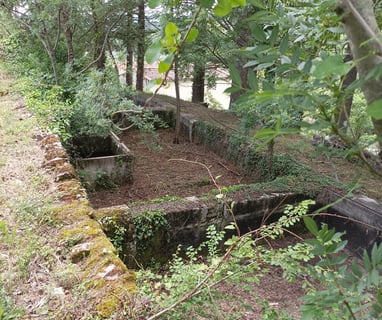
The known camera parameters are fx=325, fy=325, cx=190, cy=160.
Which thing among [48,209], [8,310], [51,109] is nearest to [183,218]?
[48,209]

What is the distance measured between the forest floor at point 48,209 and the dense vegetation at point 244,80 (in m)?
0.13

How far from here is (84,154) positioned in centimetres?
525

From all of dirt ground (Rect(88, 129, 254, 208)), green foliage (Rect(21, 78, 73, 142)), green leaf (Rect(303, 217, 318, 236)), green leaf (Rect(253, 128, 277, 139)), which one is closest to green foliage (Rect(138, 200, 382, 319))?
green leaf (Rect(303, 217, 318, 236))

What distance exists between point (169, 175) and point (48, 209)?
3304 millimetres

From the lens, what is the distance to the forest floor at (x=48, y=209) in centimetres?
146

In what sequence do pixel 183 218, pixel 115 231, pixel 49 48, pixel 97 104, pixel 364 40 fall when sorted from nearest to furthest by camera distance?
1. pixel 364 40
2. pixel 115 231
3. pixel 183 218
4. pixel 97 104
5. pixel 49 48

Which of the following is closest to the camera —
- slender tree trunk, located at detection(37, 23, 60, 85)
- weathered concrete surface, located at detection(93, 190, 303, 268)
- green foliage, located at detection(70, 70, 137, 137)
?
weathered concrete surface, located at detection(93, 190, 303, 268)

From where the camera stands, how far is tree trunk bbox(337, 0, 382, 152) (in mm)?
531

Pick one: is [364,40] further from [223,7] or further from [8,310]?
[8,310]

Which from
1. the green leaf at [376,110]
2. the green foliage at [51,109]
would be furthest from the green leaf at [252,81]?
the green foliage at [51,109]

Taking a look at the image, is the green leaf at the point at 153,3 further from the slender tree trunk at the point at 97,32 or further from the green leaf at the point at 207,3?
the slender tree trunk at the point at 97,32

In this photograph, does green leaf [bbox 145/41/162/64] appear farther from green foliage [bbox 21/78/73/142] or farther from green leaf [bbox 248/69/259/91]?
green foliage [bbox 21/78/73/142]

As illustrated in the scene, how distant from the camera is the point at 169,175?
5445 mm

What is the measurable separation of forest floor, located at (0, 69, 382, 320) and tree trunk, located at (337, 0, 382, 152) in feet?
0.52
